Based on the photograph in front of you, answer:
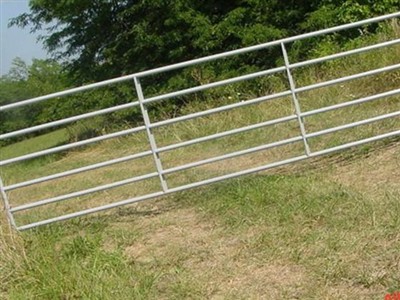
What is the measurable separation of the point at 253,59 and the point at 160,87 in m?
2.73

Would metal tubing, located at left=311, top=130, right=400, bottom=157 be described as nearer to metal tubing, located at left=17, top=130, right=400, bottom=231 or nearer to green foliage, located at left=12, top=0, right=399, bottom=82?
metal tubing, located at left=17, top=130, right=400, bottom=231

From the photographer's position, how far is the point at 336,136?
614 cm

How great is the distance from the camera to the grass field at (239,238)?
3.33 meters

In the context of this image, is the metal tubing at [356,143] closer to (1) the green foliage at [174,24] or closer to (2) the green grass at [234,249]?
(2) the green grass at [234,249]

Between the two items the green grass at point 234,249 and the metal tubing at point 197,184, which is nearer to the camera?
the green grass at point 234,249

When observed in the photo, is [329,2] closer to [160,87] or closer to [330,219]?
[160,87]

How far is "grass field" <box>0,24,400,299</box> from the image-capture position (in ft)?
10.9

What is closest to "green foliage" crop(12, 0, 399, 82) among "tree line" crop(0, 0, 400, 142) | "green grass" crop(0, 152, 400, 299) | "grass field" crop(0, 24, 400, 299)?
"tree line" crop(0, 0, 400, 142)

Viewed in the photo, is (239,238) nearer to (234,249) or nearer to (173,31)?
(234,249)

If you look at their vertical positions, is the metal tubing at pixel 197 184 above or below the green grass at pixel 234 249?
above

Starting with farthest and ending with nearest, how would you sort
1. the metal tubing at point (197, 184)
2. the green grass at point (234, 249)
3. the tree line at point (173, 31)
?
the tree line at point (173, 31), the metal tubing at point (197, 184), the green grass at point (234, 249)

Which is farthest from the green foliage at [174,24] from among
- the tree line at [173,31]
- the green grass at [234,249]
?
the green grass at [234,249]

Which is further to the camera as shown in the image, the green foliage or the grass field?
the green foliage

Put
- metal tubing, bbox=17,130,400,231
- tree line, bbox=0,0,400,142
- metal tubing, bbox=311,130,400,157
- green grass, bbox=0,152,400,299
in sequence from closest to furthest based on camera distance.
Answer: green grass, bbox=0,152,400,299
metal tubing, bbox=17,130,400,231
metal tubing, bbox=311,130,400,157
tree line, bbox=0,0,400,142
